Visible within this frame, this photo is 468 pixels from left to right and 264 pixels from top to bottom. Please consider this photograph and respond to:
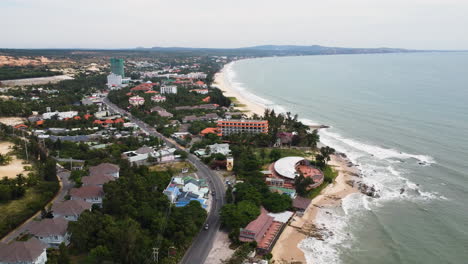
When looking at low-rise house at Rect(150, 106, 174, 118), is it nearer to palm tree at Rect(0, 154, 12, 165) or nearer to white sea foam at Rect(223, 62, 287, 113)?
white sea foam at Rect(223, 62, 287, 113)

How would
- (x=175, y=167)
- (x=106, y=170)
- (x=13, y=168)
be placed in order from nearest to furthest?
(x=106, y=170) < (x=13, y=168) < (x=175, y=167)

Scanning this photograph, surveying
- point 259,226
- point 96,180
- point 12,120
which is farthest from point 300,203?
point 12,120

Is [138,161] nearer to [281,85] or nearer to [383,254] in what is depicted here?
[383,254]

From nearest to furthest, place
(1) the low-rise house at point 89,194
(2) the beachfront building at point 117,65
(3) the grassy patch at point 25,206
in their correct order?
(3) the grassy patch at point 25,206
(1) the low-rise house at point 89,194
(2) the beachfront building at point 117,65

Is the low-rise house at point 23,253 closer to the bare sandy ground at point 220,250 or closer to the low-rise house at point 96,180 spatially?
the low-rise house at point 96,180

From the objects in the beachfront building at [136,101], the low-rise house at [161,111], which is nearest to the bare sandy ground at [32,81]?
the beachfront building at [136,101]

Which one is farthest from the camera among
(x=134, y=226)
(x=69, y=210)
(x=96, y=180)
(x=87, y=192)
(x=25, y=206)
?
(x=96, y=180)

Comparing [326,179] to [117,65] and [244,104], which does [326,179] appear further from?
[117,65]
